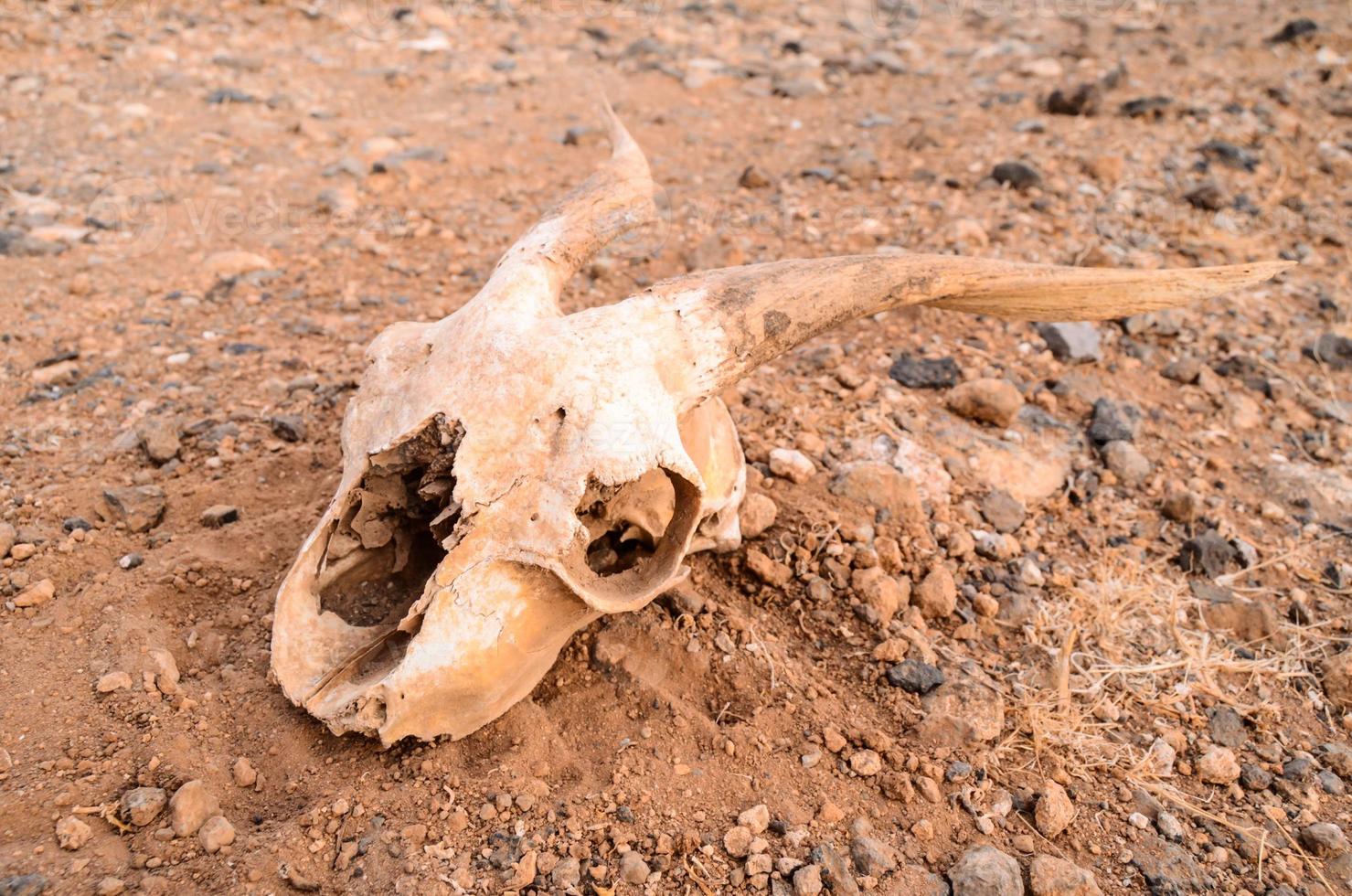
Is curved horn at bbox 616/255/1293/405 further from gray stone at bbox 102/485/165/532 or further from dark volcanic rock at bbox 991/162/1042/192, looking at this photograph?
dark volcanic rock at bbox 991/162/1042/192

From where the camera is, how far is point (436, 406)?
2.57m

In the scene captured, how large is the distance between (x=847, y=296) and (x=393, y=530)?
1.46 meters

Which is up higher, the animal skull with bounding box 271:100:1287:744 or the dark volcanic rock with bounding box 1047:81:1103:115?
the animal skull with bounding box 271:100:1287:744

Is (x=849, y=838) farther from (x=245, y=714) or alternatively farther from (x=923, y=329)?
(x=923, y=329)

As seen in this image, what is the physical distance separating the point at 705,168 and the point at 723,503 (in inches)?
154

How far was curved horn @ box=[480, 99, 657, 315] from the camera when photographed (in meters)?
2.88

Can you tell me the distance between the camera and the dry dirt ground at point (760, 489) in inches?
99.8

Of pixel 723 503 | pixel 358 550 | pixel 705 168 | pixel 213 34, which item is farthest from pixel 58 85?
pixel 723 503

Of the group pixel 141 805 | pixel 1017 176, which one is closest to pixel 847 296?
pixel 141 805

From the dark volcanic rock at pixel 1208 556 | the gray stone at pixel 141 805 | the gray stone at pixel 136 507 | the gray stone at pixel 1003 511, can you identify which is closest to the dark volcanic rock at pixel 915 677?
the gray stone at pixel 1003 511

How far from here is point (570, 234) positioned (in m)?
3.12

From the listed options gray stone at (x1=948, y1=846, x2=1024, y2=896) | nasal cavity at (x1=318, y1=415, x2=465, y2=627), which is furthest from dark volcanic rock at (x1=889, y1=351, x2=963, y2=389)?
nasal cavity at (x1=318, y1=415, x2=465, y2=627)

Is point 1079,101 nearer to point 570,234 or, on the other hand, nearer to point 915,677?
point 570,234

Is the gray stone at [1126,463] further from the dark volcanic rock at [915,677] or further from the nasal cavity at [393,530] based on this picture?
the nasal cavity at [393,530]
